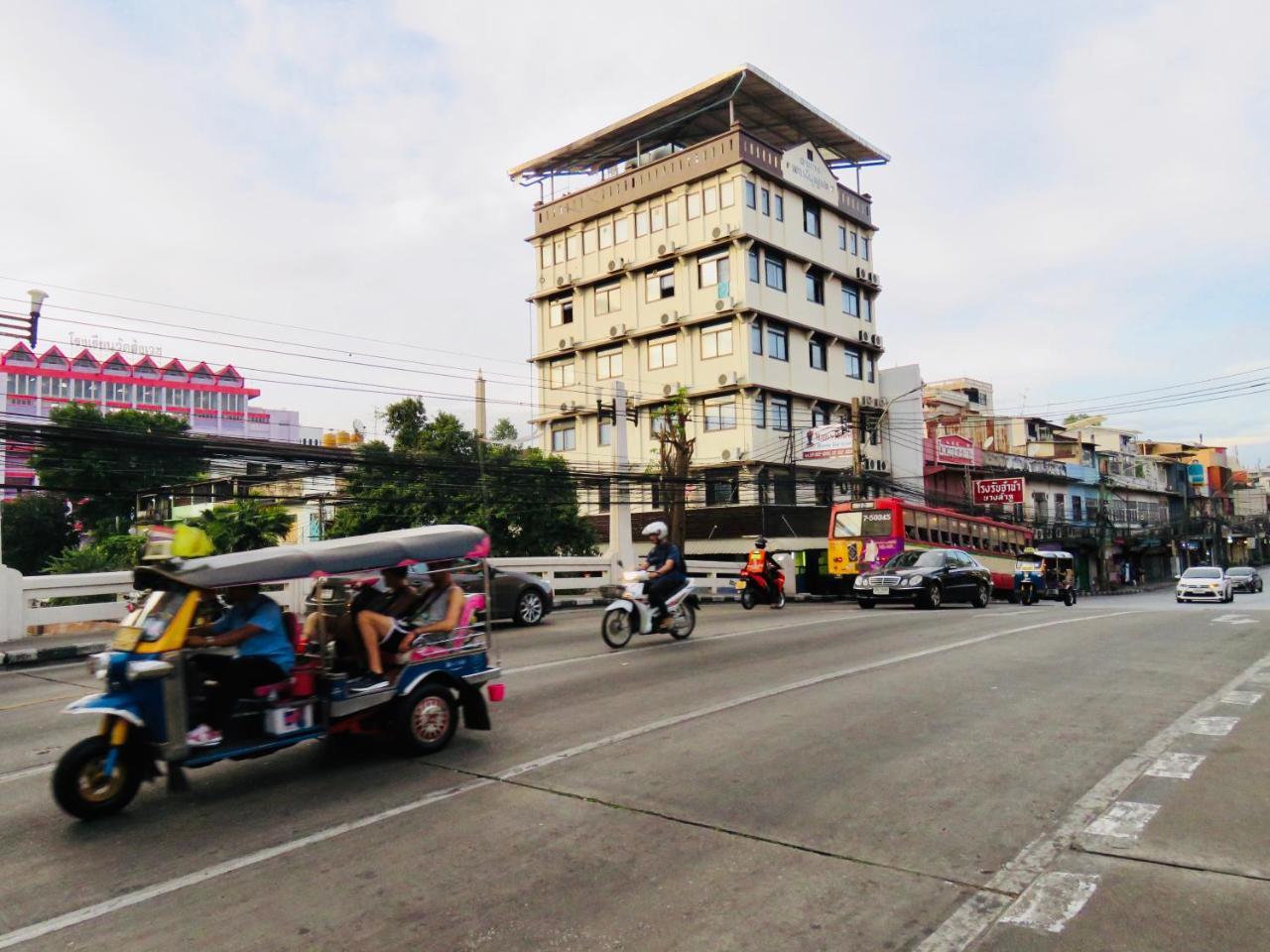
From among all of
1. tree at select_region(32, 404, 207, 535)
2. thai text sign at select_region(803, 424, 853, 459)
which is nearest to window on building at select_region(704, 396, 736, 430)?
thai text sign at select_region(803, 424, 853, 459)

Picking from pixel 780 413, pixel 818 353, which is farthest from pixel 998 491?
pixel 780 413

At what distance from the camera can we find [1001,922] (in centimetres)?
384

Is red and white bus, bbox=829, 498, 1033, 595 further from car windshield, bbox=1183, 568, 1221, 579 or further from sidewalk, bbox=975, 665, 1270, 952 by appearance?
sidewalk, bbox=975, 665, 1270, 952

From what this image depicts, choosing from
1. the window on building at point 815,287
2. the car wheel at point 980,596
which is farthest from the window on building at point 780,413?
the car wheel at point 980,596

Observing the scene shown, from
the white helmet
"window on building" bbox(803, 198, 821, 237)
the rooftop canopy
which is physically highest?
the rooftop canopy

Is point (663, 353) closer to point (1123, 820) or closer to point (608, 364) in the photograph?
point (608, 364)

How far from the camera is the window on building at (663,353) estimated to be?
4184 cm

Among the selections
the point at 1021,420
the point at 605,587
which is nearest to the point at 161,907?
the point at 605,587

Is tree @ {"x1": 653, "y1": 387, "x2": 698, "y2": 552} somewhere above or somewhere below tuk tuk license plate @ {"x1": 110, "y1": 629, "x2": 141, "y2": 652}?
above

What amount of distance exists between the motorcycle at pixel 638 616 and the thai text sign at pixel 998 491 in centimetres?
3757

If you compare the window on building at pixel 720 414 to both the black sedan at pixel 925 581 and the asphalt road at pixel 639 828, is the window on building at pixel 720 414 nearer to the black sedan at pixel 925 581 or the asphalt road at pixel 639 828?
the black sedan at pixel 925 581

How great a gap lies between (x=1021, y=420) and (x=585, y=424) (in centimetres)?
3150

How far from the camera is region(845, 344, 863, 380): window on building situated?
45875 mm

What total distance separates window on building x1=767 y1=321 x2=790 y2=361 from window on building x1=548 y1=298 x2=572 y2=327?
11.1 metres
